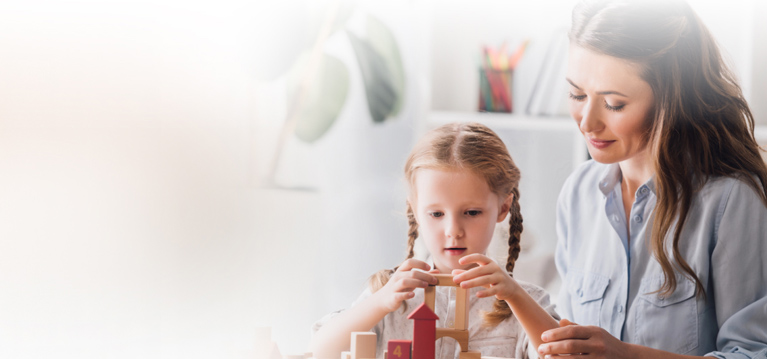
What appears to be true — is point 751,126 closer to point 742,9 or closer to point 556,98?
point 556,98

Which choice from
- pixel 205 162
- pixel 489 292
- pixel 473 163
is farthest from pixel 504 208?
pixel 205 162

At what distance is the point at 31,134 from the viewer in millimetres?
890

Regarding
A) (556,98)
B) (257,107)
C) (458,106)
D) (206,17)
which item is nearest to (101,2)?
(206,17)

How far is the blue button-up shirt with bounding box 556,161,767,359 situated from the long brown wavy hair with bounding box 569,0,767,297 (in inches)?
0.6

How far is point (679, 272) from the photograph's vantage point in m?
0.74

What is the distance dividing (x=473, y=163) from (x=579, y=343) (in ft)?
0.79

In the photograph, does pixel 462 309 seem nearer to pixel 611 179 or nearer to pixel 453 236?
pixel 453 236

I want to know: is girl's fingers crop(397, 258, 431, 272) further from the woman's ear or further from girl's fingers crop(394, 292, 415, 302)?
the woman's ear

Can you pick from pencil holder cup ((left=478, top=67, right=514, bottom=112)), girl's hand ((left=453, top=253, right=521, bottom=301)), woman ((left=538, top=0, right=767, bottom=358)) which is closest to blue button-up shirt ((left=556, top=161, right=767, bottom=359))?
woman ((left=538, top=0, right=767, bottom=358))

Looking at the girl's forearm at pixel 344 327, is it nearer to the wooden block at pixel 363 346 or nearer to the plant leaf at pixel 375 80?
the wooden block at pixel 363 346

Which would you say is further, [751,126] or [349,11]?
[349,11]

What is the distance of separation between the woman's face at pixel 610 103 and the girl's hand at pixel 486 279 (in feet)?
0.65

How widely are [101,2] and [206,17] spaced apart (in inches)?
6.7

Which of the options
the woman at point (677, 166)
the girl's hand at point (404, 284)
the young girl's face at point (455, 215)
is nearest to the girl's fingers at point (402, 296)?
the girl's hand at point (404, 284)
